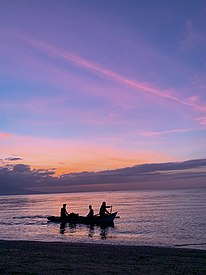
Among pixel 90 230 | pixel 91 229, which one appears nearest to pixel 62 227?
pixel 91 229

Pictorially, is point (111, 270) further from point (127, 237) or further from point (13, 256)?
point (127, 237)

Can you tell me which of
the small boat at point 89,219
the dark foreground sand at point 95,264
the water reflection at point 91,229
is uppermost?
the dark foreground sand at point 95,264

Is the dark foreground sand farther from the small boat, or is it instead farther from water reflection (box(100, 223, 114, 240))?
the small boat

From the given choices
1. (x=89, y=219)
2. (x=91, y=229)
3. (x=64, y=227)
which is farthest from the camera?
(x=89, y=219)

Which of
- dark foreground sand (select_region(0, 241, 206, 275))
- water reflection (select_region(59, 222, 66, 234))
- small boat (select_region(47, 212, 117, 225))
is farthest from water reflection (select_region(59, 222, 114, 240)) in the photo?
dark foreground sand (select_region(0, 241, 206, 275))

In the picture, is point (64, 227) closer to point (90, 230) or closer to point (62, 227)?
point (62, 227)

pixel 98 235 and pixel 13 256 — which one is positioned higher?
pixel 13 256

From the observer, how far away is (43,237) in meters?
32.1

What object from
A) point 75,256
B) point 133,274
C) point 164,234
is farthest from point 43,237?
point 133,274

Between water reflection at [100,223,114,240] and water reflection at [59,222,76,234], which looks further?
water reflection at [59,222,76,234]

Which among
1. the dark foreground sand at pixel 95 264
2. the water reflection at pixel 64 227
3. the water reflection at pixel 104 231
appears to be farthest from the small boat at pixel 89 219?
the dark foreground sand at pixel 95 264

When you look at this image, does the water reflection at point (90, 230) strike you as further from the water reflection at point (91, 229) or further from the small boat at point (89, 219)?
the small boat at point (89, 219)

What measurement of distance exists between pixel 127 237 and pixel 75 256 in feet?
52.1

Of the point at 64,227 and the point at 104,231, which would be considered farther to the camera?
the point at 64,227
